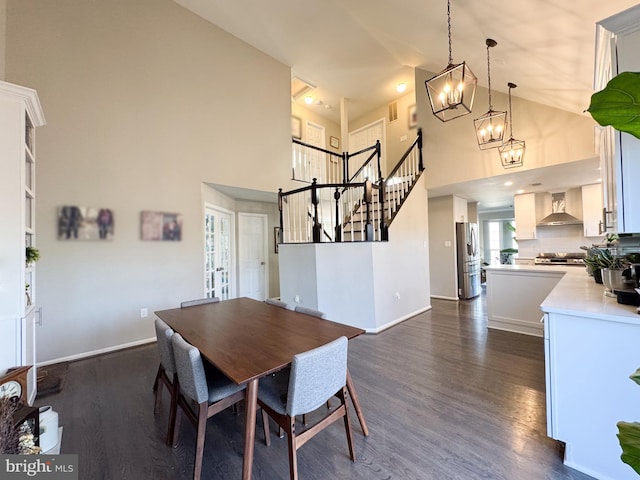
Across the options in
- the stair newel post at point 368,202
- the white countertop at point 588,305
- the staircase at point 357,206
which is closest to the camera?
the white countertop at point 588,305

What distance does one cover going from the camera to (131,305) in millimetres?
3512

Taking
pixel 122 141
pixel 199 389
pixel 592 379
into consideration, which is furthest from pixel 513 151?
pixel 122 141

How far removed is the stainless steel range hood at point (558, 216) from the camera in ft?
17.7

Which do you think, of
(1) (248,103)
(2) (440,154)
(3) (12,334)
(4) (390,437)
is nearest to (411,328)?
(4) (390,437)

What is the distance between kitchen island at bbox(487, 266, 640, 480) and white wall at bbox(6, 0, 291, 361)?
4124 mm

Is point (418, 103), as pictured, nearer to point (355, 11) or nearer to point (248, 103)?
point (355, 11)

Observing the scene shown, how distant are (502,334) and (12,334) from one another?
17.0 ft

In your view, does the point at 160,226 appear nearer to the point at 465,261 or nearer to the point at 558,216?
the point at 465,261

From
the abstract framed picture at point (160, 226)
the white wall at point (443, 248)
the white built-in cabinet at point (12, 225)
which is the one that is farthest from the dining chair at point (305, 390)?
the white wall at point (443, 248)

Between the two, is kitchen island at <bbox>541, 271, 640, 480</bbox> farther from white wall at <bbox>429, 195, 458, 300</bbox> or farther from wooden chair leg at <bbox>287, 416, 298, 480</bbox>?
white wall at <bbox>429, 195, 458, 300</bbox>

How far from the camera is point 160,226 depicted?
147 inches

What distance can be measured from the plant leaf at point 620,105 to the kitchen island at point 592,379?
1.23m

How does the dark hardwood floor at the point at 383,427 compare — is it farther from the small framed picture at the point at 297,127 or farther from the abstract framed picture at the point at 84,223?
the small framed picture at the point at 297,127

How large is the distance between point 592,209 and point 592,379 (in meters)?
5.28
